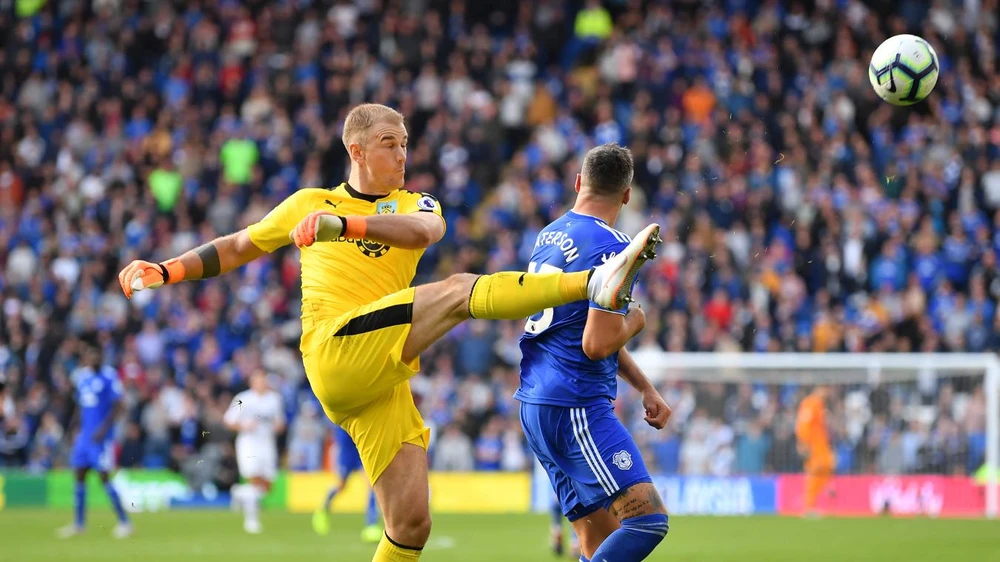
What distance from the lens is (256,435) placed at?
20234mm

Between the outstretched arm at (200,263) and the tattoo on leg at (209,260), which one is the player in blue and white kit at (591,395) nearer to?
the outstretched arm at (200,263)

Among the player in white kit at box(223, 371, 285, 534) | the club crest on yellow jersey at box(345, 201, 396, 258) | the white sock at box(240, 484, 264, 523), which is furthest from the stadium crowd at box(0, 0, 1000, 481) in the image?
the club crest on yellow jersey at box(345, 201, 396, 258)

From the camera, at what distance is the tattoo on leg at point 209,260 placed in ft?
24.6

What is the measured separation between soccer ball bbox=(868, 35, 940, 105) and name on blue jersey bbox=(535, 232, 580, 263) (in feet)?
12.8

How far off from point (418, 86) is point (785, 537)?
44.1ft

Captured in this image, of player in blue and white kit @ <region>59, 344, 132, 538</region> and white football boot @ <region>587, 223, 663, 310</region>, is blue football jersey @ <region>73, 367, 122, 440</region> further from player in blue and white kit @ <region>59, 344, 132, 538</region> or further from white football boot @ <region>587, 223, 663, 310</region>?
white football boot @ <region>587, 223, 663, 310</region>

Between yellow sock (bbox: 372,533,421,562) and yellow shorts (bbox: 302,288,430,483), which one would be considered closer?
yellow shorts (bbox: 302,288,430,483)

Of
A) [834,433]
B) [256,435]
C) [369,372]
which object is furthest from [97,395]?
[369,372]

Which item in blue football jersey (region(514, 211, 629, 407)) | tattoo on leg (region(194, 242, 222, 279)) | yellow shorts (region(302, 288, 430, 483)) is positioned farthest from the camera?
tattoo on leg (region(194, 242, 222, 279))

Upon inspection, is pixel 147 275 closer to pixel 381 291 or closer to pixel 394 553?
pixel 381 291

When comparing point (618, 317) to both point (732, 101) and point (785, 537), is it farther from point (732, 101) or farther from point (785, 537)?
point (732, 101)

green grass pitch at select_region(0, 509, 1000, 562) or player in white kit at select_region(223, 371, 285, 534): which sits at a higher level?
player in white kit at select_region(223, 371, 285, 534)

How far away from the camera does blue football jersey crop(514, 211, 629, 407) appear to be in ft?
23.2

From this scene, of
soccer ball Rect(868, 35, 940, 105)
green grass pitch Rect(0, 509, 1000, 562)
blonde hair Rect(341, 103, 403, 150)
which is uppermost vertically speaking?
soccer ball Rect(868, 35, 940, 105)
